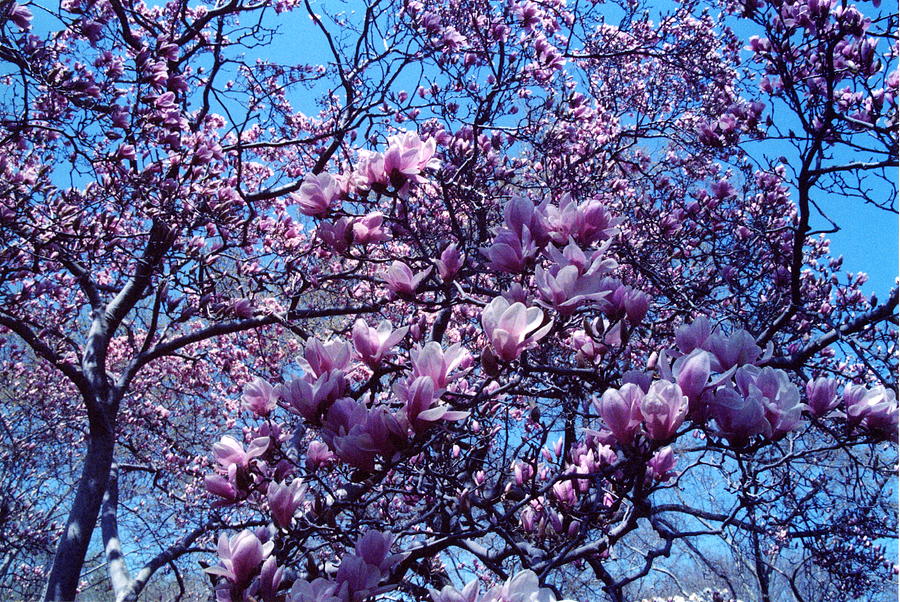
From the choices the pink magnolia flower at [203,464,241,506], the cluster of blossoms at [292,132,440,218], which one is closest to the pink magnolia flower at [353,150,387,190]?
the cluster of blossoms at [292,132,440,218]

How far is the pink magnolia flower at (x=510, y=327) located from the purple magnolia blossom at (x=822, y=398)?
2.01 feet

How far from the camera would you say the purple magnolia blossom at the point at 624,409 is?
105 centimetres

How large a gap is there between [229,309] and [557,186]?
2423 millimetres

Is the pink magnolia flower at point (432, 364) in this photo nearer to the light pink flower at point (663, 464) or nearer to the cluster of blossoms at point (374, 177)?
the cluster of blossoms at point (374, 177)

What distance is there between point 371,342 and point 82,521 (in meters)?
4.31

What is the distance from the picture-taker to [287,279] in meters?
3.69

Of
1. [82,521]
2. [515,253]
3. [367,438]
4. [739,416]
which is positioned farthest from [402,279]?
[82,521]

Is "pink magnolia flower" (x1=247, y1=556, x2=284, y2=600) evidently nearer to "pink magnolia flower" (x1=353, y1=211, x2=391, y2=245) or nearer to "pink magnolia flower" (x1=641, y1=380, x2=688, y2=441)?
"pink magnolia flower" (x1=641, y1=380, x2=688, y2=441)

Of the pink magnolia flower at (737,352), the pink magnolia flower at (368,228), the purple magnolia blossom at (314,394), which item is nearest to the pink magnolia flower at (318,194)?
the pink magnolia flower at (368,228)

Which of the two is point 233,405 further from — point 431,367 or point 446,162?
point 431,367

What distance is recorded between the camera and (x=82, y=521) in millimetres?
4344

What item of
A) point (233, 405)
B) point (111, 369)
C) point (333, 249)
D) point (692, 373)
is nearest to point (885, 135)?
point (692, 373)

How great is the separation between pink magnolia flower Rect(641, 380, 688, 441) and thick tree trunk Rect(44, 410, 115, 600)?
188 inches

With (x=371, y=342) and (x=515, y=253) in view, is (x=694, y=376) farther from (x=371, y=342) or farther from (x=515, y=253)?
(x=371, y=342)
